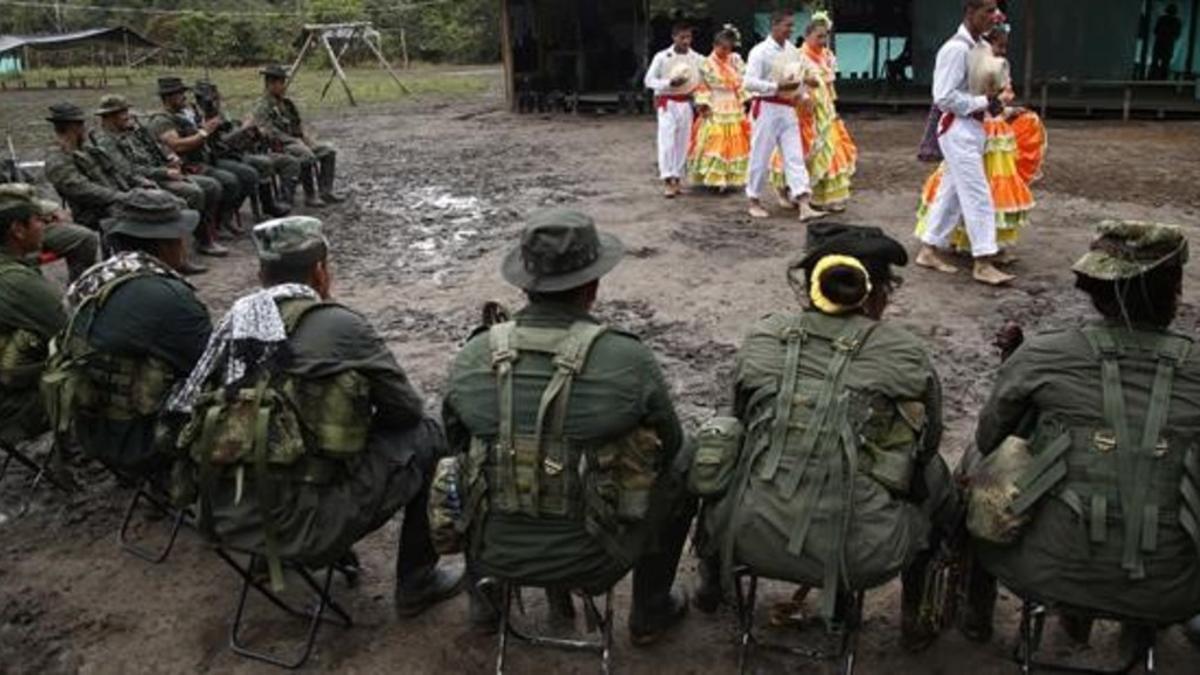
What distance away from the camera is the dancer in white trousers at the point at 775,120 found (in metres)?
8.59

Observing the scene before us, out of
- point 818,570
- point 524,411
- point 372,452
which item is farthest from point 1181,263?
point 372,452

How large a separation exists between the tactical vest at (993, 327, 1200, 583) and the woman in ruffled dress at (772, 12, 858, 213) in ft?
21.3

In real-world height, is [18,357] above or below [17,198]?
below

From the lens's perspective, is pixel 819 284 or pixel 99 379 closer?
pixel 819 284

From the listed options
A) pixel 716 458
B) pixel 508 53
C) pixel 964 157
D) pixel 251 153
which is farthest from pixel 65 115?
pixel 508 53

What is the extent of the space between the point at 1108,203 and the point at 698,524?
303 inches

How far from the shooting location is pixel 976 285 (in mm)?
6789

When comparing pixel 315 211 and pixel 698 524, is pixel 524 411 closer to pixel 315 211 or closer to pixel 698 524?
pixel 698 524

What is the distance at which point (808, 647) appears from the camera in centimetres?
329

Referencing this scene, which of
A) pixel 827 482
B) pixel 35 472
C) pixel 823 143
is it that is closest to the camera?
pixel 827 482

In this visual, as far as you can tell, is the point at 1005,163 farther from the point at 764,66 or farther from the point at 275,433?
the point at 275,433

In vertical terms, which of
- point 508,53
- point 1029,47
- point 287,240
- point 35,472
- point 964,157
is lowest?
point 35,472

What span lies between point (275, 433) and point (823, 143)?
6944 mm

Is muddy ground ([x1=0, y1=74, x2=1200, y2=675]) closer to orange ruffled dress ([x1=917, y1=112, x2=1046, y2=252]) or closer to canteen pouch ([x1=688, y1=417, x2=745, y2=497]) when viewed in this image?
orange ruffled dress ([x1=917, y1=112, x2=1046, y2=252])
